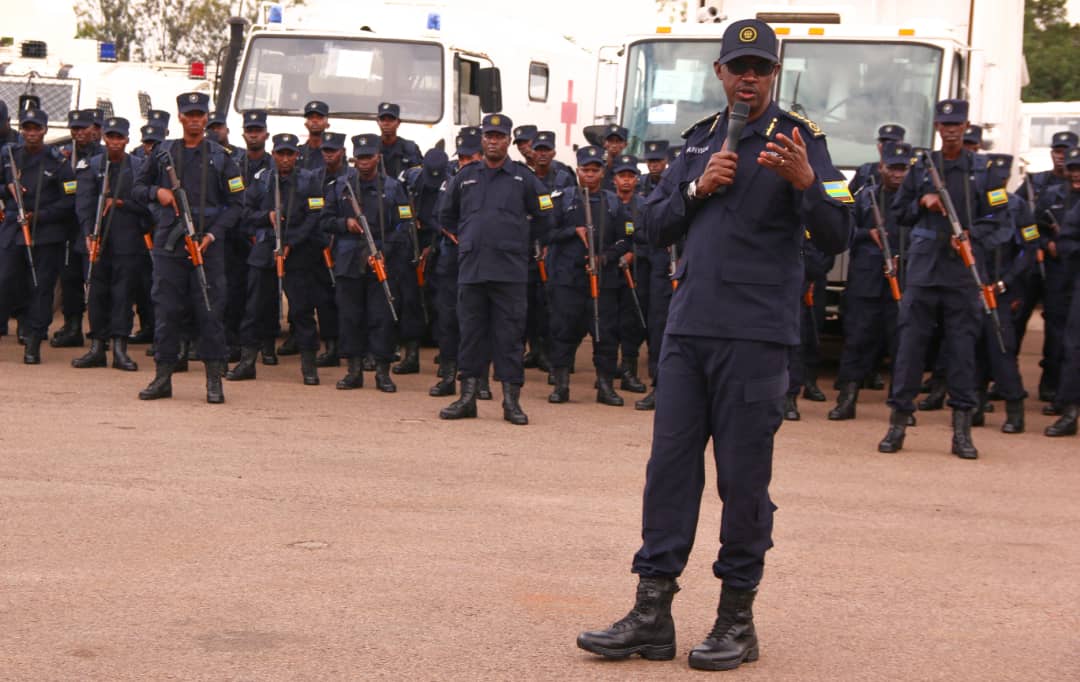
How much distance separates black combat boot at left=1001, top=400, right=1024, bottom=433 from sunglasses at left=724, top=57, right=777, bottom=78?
661cm

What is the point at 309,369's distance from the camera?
496 inches

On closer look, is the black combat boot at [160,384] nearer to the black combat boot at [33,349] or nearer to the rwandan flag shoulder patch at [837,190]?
the black combat boot at [33,349]

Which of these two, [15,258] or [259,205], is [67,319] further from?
[259,205]

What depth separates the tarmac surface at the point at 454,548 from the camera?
18.0 feet

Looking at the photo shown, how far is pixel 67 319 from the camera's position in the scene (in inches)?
563

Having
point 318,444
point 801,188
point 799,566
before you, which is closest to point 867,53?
point 318,444

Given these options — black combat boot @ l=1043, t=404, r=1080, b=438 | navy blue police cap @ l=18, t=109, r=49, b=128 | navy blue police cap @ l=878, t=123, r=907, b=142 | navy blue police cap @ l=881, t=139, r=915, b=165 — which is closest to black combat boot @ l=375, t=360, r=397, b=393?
navy blue police cap @ l=18, t=109, r=49, b=128

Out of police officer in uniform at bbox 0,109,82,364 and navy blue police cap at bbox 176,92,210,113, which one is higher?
navy blue police cap at bbox 176,92,210,113

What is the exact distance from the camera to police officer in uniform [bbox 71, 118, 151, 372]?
1280 cm

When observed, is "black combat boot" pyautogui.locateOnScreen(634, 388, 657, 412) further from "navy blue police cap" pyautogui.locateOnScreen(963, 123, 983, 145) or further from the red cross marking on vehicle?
the red cross marking on vehicle

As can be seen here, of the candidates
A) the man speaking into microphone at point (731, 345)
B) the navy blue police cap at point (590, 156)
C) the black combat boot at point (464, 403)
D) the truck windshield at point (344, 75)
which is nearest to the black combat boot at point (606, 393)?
the black combat boot at point (464, 403)

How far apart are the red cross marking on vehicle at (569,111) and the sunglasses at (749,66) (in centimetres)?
1406

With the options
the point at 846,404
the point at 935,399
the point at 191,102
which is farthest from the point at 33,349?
the point at 935,399

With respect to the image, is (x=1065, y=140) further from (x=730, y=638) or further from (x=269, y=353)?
(x=730, y=638)
